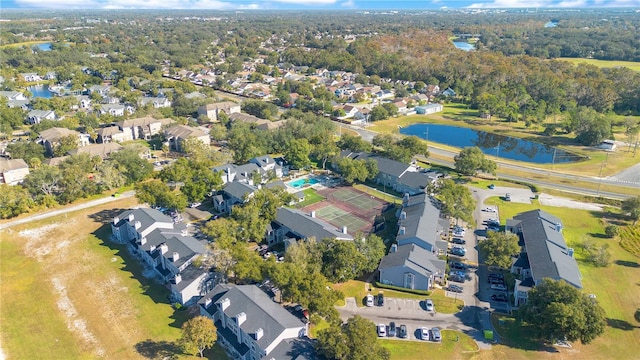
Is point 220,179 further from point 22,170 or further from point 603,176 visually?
point 603,176

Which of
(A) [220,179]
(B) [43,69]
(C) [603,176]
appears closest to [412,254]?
(A) [220,179]

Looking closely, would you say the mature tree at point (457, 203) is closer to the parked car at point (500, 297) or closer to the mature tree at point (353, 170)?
the parked car at point (500, 297)

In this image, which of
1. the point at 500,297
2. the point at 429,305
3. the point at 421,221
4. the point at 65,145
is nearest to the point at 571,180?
the point at 421,221

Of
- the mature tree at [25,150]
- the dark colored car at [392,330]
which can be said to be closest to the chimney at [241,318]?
the dark colored car at [392,330]

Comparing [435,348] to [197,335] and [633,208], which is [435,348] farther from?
[633,208]

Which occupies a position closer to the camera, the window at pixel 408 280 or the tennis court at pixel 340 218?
the window at pixel 408 280

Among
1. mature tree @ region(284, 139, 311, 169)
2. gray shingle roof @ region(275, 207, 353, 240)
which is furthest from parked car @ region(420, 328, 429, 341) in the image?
mature tree @ region(284, 139, 311, 169)
